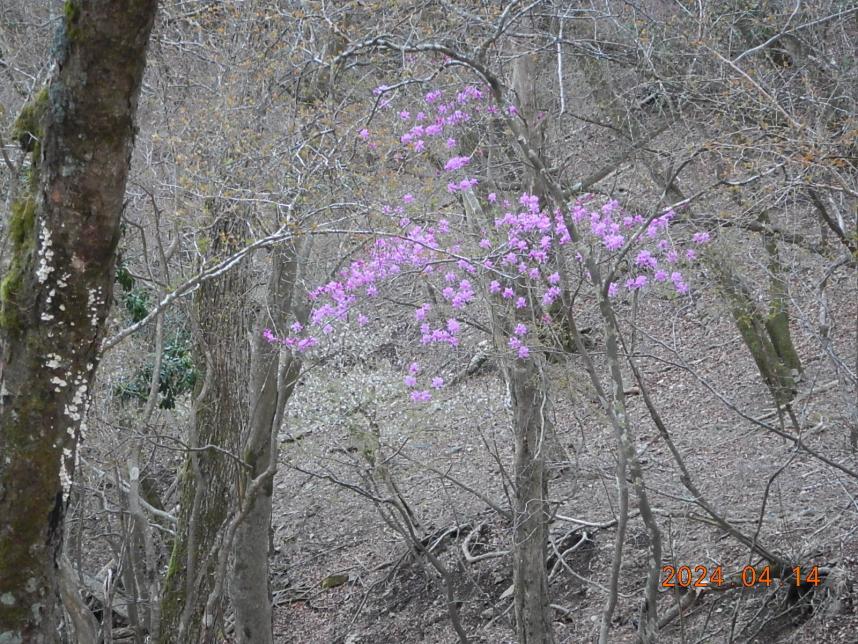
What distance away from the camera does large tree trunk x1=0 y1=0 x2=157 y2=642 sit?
2.53 m

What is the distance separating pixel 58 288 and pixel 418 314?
541cm

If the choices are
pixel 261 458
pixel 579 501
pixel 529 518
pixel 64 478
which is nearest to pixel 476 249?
pixel 529 518

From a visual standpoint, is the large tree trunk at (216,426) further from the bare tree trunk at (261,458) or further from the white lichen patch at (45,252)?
the white lichen patch at (45,252)

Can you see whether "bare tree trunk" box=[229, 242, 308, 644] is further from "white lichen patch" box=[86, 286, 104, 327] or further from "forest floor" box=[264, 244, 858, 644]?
"white lichen patch" box=[86, 286, 104, 327]

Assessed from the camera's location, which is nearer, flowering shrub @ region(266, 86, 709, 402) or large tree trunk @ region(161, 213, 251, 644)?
large tree trunk @ region(161, 213, 251, 644)

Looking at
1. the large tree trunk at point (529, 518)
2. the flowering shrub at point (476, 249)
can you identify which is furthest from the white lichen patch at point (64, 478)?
the large tree trunk at point (529, 518)

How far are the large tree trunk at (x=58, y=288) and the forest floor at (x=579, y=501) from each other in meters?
3.52

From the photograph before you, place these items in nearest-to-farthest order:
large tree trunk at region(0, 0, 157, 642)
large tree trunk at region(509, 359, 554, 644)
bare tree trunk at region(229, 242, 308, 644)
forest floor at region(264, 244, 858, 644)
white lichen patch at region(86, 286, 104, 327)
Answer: large tree trunk at region(0, 0, 157, 642) → white lichen patch at region(86, 286, 104, 327) → large tree trunk at region(509, 359, 554, 644) → forest floor at region(264, 244, 858, 644) → bare tree trunk at region(229, 242, 308, 644)

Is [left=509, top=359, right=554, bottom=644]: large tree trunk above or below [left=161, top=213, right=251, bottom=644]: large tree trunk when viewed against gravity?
below

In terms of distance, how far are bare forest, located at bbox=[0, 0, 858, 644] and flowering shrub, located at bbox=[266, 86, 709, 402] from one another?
0.15ft

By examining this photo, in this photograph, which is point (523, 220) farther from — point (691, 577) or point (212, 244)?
point (691, 577)

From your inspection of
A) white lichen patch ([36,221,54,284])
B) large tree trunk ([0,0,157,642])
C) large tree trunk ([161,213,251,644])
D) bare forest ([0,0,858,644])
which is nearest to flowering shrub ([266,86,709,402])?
bare forest ([0,0,858,644])

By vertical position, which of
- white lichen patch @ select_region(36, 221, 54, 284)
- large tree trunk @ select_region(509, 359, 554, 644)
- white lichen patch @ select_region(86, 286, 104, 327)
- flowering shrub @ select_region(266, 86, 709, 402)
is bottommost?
large tree trunk @ select_region(509, 359, 554, 644)

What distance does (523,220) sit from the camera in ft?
21.2
